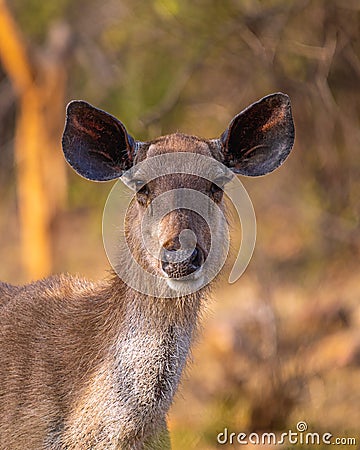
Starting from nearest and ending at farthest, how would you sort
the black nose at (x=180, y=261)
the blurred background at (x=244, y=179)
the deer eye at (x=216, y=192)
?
the black nose at (x=180, y=261) → the deer eye at (x=216, y=192) → the blurred background at (x=244, y=179)

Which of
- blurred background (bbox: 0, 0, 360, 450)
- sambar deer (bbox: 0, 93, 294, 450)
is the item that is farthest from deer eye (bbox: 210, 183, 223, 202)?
blurred background (bbox: 0, 0, 360, 450)

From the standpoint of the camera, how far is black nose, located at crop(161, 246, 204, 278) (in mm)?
5043

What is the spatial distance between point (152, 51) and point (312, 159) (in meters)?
3.11

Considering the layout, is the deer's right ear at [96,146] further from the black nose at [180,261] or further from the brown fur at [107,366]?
the black nose at [180,261]

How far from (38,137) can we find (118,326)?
11.4m

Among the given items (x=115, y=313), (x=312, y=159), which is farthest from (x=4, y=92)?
(x=115, y=313)

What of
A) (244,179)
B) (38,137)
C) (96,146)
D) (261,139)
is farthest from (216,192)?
(38,137)

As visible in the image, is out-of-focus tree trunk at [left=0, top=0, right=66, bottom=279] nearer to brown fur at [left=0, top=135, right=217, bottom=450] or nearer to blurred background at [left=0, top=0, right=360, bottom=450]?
blurred background at [left=0, top=0, right=360, bottom=450]

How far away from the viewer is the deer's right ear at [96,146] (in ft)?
19.1

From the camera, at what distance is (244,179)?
14.3 metres

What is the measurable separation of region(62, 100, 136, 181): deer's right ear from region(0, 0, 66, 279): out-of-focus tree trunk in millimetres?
10447

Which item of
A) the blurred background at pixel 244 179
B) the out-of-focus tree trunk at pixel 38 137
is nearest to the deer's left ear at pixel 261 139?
the blurred background at pixel 244 179

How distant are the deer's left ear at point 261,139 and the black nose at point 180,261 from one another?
109cm

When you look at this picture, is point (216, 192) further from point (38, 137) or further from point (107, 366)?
point (38, 137)
